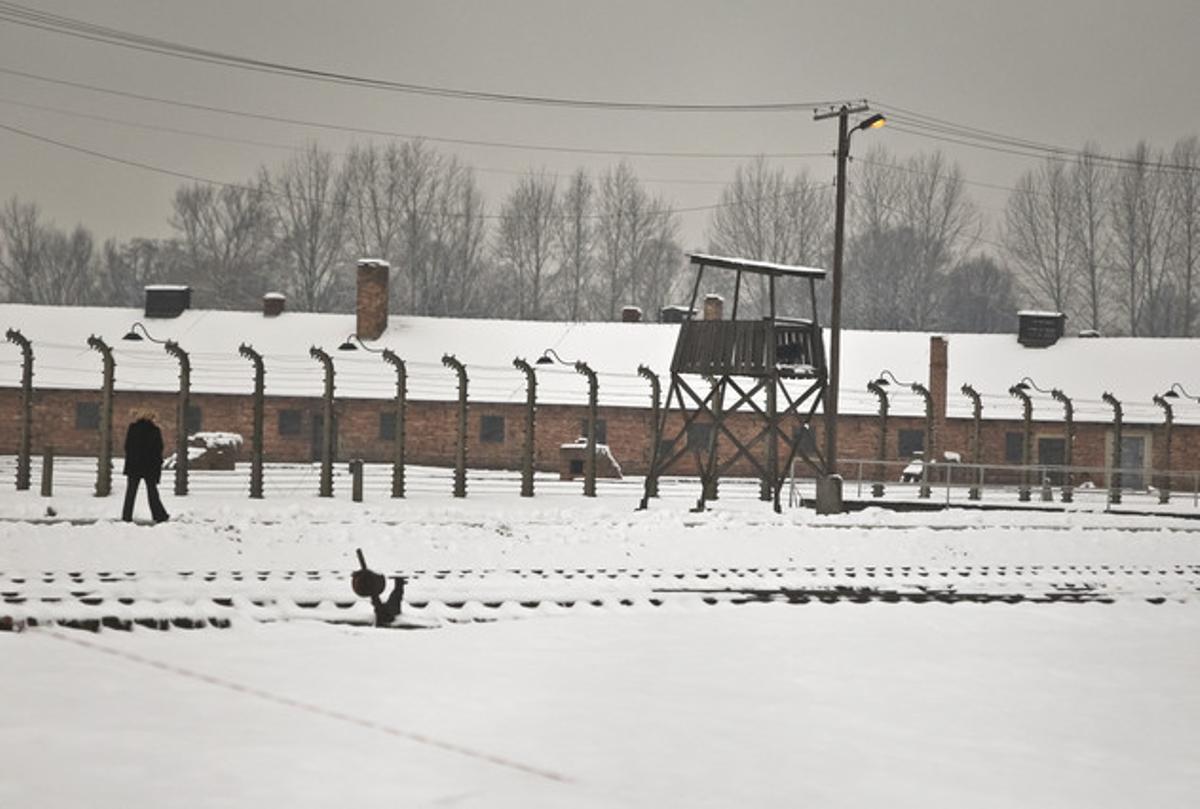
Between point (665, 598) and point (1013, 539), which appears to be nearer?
point (665, 598)

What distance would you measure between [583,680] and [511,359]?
32.8 m

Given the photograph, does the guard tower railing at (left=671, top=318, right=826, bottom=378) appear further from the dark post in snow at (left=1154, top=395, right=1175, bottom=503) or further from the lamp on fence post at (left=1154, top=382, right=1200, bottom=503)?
the lamp on fence post at (left=1154, top=382, right=1200, bottom=503)

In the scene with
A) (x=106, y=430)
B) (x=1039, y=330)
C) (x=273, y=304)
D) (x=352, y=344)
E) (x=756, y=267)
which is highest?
(x=273, y=304)

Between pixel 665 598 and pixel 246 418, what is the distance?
93.6 ft

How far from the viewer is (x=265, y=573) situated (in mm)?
12867

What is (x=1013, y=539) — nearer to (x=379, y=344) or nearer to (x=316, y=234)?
(x=379, y=344)

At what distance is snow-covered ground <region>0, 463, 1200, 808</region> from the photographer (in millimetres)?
6043

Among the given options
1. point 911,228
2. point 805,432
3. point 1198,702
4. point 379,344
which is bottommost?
point 1198,702

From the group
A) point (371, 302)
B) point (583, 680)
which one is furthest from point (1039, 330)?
point (583, 680)

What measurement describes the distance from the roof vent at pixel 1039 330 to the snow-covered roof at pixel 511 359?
39 cm

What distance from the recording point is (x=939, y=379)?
1556 inches

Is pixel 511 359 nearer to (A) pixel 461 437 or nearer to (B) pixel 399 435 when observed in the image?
(A) pixel 461 437

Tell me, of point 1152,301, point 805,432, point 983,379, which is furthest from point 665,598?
point 1152,301

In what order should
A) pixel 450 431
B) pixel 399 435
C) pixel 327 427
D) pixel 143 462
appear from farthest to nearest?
pixel 450 431 < pixel 399 435 < pixel 327 427 < pixel 143 462
